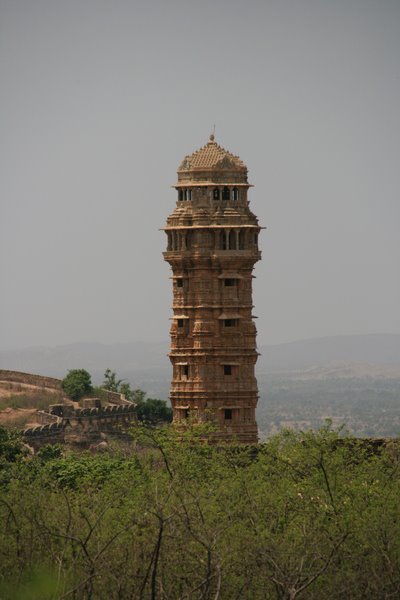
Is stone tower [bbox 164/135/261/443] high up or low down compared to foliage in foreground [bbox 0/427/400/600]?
up

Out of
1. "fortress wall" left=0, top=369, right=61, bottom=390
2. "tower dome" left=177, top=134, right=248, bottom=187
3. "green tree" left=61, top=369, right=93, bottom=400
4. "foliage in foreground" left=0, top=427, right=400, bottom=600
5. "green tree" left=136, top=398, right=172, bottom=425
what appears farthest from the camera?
"fortress wall" left=0, top=369, right=61, bottom=390

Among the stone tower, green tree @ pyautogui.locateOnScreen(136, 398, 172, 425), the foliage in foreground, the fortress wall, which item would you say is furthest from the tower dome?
the fortress wall

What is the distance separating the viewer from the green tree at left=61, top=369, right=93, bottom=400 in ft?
463

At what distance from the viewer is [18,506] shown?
85.4m

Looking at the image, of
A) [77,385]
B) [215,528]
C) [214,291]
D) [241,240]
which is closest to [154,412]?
[77,385]

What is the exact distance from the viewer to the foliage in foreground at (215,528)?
7712 cm

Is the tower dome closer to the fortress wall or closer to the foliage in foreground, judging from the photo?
the foliage in foreground

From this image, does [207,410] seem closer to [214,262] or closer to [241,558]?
[214,262]

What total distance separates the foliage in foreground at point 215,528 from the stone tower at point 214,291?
1602 cm

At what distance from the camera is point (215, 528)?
266ft

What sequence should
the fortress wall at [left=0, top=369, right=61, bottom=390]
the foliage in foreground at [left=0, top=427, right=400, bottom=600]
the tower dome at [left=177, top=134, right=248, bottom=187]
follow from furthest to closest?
the fortress wall at [left=0, top=369, right=61, bottom=390], the tower dome at [left=177, top=134, right=248, bottom=187], the foliage in foreground at [left=0, top=427, right=400, bottom=600]

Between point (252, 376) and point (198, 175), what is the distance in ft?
28.2

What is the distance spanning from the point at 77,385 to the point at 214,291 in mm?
30180

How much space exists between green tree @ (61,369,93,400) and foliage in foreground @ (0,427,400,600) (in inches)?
1753
